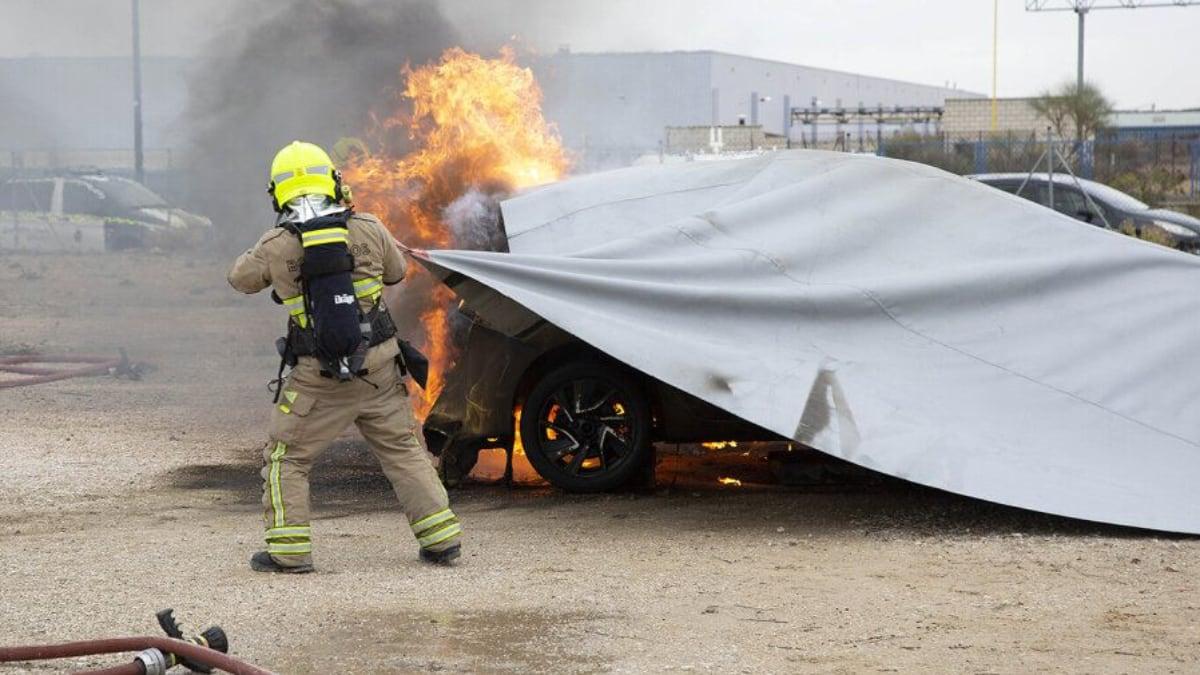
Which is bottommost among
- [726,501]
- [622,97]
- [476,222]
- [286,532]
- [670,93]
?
[726,501]

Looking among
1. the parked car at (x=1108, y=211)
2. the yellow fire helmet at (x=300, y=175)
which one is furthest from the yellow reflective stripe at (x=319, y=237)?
the parked car at (x=1108, y=211)

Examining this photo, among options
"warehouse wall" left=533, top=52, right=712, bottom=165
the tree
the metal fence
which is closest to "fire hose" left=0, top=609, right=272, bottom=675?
"warehouse wall" left=533, top=52, right=712, bottom=165

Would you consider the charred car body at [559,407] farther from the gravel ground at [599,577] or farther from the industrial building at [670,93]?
the industrial building at [670,93]

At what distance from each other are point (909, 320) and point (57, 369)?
30.8ft

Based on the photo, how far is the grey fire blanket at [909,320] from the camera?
7391 mm

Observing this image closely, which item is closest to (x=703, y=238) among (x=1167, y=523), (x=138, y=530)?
(x=1167, y=523)

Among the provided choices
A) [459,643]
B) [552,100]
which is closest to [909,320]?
[459,643]

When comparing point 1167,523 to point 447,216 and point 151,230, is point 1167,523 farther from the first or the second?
point 151,230

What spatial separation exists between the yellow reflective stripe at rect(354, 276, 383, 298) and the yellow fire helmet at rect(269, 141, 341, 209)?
421mm

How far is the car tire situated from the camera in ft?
27.6

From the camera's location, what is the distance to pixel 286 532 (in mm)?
6906

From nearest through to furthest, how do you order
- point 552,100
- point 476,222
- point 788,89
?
point 476,222
point 552,100
point 788,89

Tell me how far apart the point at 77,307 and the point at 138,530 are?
13532 mm

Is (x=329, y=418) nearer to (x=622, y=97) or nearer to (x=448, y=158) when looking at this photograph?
(x=448, y=158)
